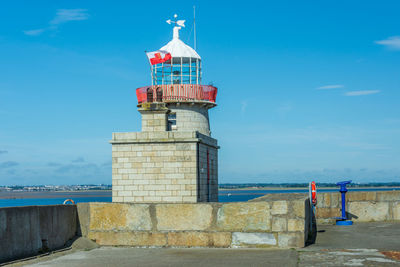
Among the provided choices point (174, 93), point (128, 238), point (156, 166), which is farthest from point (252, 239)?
point (174, 93)

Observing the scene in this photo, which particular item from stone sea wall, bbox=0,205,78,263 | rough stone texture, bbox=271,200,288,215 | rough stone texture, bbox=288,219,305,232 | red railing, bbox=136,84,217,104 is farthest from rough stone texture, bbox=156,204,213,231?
red railing, bbox=136,84,217,104

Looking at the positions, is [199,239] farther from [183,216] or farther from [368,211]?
[368,211]

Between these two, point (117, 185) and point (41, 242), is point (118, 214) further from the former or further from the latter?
point (117, 185)

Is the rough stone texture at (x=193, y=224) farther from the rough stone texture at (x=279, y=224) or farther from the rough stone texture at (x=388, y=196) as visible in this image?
the rough stone texture at (x=388, y=196)

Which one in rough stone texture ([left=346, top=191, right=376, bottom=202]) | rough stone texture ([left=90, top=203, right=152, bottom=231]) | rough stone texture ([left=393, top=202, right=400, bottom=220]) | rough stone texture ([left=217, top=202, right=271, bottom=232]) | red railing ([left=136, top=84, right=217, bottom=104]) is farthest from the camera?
red railing ([left=136, top=84, right=217, bottom=104])

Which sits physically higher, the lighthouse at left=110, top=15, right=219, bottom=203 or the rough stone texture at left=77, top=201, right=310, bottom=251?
the lighthouse at left=110, top=15, right=219, bottom=203

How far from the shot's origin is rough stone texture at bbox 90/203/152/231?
11.1 metres

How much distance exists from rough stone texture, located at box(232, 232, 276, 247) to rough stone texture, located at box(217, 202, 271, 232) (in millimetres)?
118

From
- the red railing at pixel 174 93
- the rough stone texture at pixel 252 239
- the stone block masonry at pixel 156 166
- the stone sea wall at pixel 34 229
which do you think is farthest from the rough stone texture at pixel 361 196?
the red railing at pixel 174 93

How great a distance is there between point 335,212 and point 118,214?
7.27 m

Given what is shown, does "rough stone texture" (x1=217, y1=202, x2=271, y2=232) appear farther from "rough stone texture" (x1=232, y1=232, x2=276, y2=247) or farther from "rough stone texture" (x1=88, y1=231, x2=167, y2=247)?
"rough stone texture" (x1=88, y1=231, x2=167, y2=247)

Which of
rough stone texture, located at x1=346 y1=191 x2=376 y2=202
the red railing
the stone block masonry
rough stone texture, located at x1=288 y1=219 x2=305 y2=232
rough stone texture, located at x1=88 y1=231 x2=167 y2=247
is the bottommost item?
rough stone texture, located at x1=88 y1=231 x2=167 y2=247

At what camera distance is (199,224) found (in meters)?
10.8

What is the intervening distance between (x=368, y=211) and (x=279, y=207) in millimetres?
6027
